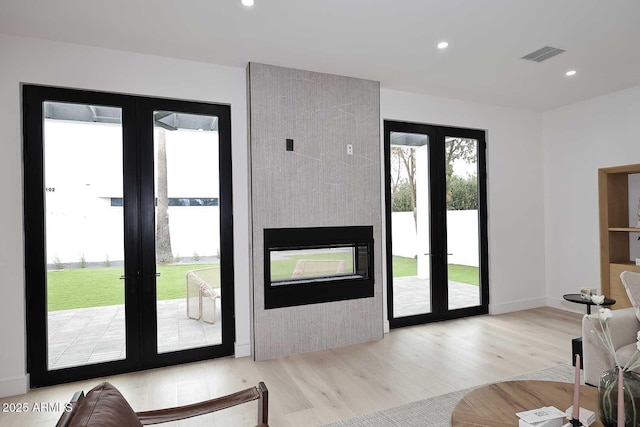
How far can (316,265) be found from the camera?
161 inches

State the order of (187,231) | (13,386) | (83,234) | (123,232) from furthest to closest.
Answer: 1. (187,231)
2. (123,232)
3. (83,234)
4. (13,386)

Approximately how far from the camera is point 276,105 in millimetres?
3824

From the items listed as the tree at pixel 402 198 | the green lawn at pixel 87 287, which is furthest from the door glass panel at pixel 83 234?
the tree at pixel 402 198

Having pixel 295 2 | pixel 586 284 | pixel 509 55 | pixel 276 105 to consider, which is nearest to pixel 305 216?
pixel 276 105

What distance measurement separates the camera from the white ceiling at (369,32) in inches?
108

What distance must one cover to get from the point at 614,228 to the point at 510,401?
374 centimetres

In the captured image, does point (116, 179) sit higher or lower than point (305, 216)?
higher

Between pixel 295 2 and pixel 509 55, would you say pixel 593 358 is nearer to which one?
pixel 509 55

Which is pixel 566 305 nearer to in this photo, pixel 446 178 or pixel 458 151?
pixel 446 178

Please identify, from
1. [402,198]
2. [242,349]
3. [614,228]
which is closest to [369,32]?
[402,198]

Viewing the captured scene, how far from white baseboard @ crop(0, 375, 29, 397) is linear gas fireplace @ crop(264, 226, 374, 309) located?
2.08 metres

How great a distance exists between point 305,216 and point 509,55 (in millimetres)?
2593

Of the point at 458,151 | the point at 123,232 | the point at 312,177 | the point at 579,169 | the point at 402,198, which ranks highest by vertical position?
the point at 458,151

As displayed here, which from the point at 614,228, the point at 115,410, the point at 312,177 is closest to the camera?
the point at 115,410
